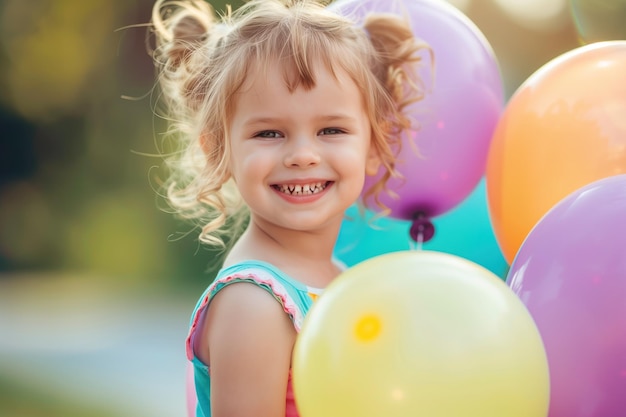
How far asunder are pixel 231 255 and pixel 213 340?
298 millimetres

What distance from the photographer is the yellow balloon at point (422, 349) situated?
3.87ft

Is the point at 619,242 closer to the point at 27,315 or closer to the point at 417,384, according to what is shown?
the point at 417,384

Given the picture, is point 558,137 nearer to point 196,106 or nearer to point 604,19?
point 196,106

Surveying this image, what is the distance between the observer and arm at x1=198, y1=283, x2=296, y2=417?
153 cm

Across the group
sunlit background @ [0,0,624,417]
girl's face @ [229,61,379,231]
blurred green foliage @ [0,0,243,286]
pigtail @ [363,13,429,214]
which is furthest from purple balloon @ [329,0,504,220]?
blurred green foliage @ [0,0,243,286]

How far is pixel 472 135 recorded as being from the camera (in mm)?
2098

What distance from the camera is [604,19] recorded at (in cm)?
632

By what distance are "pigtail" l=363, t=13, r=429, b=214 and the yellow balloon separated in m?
0.79

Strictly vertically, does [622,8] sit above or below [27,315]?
above

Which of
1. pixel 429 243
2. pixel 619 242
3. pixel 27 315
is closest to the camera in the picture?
pixel 619 242

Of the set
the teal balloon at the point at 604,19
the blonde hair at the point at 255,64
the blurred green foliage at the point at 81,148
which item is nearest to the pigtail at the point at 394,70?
the blonde hair at the point at 255,64

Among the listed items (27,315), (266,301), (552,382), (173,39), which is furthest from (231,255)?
(27,315)

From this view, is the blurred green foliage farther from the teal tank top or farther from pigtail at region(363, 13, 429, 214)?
the teal tank top

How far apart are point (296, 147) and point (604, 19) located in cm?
517
